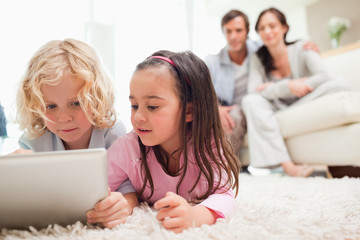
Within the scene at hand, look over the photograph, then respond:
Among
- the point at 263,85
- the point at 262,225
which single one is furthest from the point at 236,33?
the point at 262,225

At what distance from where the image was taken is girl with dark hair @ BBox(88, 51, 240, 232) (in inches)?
28.0

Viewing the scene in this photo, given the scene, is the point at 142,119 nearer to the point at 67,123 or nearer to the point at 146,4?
the point at 67,123

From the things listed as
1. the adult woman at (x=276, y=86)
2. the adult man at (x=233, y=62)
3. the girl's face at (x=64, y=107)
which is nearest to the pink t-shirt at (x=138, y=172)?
the girl's face at (x=64, y=107)

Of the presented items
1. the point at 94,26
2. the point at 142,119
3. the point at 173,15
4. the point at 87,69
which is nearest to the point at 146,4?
the point at 173,15

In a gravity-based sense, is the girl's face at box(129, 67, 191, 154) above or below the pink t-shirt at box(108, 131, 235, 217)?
above

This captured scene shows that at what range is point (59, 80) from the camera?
0.82m

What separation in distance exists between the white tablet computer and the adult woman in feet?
3.94

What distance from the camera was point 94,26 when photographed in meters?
2.78

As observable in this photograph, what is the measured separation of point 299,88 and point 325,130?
0.31 m

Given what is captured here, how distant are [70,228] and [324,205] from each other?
66 centimetres

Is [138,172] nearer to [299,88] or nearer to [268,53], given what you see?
[299,88]

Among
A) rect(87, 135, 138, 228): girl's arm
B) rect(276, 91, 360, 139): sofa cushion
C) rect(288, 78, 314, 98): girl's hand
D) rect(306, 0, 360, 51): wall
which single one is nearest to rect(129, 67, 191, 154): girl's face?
rect(87, 135, 138, 228): girl's arm

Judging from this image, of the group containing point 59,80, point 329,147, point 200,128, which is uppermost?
point 59,80

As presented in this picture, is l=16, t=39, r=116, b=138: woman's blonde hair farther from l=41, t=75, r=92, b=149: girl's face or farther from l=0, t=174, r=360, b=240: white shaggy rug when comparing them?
l=0, t=174, r=360, b=240: white shaggy rug
